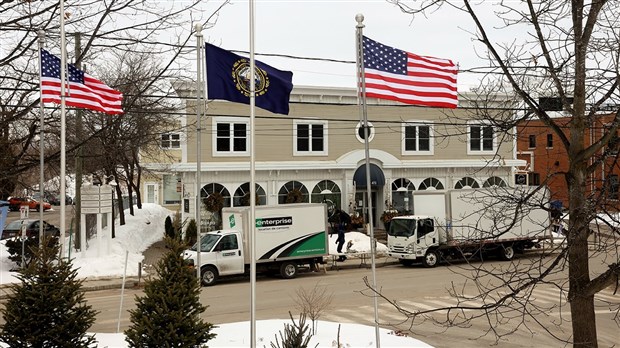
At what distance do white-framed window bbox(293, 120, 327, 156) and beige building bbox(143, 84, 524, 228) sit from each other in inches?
2.3

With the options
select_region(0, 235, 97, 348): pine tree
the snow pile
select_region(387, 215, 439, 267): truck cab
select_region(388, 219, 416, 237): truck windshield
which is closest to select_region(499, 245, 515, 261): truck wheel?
select_region(387, 215, 439, 267): truck cab

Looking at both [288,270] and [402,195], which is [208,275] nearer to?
[288,270]

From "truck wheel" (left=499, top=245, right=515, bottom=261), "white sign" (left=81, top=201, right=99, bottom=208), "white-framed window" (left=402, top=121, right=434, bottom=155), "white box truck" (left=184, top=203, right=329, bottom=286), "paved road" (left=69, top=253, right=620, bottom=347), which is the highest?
"white-framed window" (left=402, top=121, right=434, bottom=155)

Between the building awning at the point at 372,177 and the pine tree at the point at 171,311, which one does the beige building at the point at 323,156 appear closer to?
the building awning at the point at 372,177

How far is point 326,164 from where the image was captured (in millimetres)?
38188

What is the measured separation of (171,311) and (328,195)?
2874cm

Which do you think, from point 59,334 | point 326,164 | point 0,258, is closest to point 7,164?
point 59,334

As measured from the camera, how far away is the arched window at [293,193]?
37219mm

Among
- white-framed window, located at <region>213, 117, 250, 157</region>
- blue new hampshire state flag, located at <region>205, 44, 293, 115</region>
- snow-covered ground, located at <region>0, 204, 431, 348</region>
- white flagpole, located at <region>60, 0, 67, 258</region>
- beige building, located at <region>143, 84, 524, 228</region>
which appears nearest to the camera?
white flagpole, located at <region>60, 0, 67, 258</region>

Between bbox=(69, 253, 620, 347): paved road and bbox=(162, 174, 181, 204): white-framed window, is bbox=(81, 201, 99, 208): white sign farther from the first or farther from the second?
bbox=(162, 174, 181, 204): white-framed window

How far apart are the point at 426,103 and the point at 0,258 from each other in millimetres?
21114

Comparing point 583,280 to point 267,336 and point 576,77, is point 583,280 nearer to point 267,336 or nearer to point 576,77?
point 576,77

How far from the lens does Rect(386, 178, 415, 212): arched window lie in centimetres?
4047

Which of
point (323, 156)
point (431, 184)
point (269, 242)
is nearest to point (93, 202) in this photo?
point (269, 242)
